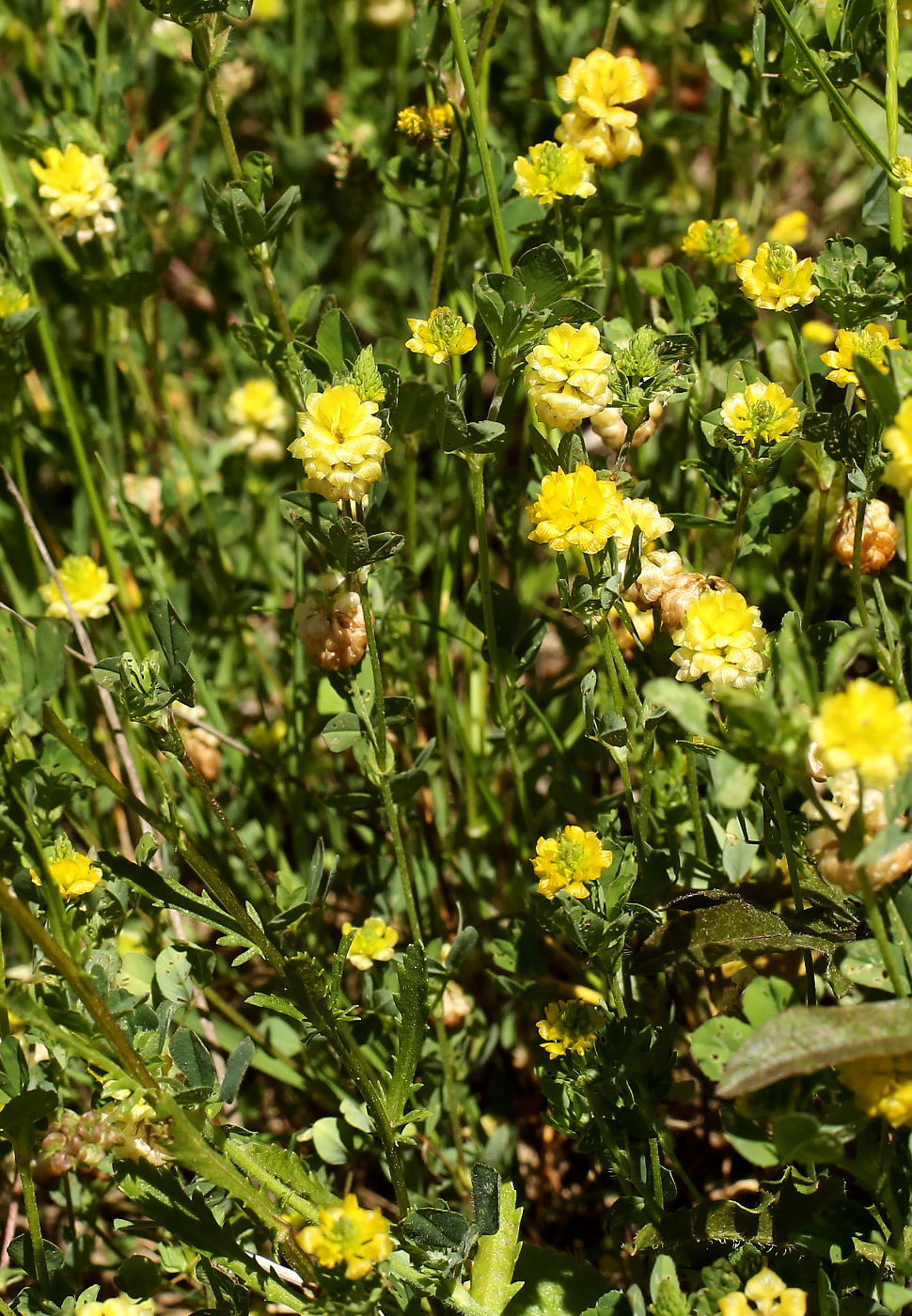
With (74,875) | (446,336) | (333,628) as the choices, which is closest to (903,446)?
(446,336)

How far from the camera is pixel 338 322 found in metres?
1.34

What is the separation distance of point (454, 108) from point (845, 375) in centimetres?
68

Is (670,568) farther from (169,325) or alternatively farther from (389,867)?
(169,325)

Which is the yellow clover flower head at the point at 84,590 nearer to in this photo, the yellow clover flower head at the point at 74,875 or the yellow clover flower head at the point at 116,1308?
the yellow clover flower head at the point at 74,875

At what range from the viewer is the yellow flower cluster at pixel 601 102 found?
1488 mm

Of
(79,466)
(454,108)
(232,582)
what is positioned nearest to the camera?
(454,108)

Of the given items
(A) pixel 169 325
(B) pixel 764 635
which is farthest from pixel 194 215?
(B) pixel 764 635

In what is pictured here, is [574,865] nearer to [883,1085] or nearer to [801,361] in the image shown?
[883,1085]

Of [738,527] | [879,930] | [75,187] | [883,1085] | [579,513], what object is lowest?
[883,1085]

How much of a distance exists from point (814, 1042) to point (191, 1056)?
677 mm

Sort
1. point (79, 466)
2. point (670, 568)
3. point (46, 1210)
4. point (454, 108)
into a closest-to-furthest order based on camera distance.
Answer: point (670, 568) < point (454, 108) < point (46, 1210) < point (79, 466)

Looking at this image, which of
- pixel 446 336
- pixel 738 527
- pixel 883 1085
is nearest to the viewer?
pixel 883 1085

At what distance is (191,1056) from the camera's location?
1.27 m

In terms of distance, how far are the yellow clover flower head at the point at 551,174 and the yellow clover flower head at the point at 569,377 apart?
28 cm
